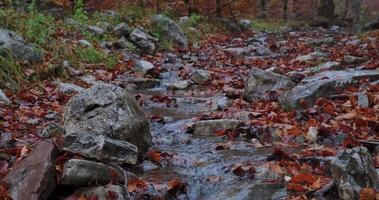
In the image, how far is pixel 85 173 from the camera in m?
3.27

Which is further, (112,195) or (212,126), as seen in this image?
(212,126)

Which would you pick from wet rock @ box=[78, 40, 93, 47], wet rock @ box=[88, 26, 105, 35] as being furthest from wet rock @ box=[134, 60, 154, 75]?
wet rock @ box=[88, 26, 105, 35]

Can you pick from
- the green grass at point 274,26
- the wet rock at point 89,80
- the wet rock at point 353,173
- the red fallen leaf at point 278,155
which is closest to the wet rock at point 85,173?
the red fallen leaf at point 278,155

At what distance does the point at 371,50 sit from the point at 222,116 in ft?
19.2

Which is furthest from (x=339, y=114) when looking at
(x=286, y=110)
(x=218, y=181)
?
(x=218, y=181)

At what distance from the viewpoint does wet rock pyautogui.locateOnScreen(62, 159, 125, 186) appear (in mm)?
3258

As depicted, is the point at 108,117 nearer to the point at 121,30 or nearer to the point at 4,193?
the point at 4,193

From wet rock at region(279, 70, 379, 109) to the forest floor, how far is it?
2.1 inches

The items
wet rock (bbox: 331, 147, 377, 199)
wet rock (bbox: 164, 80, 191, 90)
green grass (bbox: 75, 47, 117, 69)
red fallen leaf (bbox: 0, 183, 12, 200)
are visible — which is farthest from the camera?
green grass (bbox: 75, 47, 117, 69)

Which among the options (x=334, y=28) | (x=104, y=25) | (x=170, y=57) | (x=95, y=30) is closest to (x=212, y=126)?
(x=170, y=57)

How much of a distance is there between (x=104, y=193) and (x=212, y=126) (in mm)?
1967

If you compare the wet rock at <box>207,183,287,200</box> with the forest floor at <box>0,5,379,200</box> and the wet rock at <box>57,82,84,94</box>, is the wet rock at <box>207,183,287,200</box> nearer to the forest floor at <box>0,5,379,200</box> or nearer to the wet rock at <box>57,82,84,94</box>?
the forest floor at <box>0,5,379,200</box>

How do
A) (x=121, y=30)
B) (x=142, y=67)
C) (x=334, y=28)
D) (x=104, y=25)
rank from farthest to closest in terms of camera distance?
(x=334, y=28), (x=104, y=25), (x=121, y=30), (x=142, y=67)

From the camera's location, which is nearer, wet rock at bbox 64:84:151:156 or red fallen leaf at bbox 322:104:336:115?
wet rock at bbox 64:84:151:156
